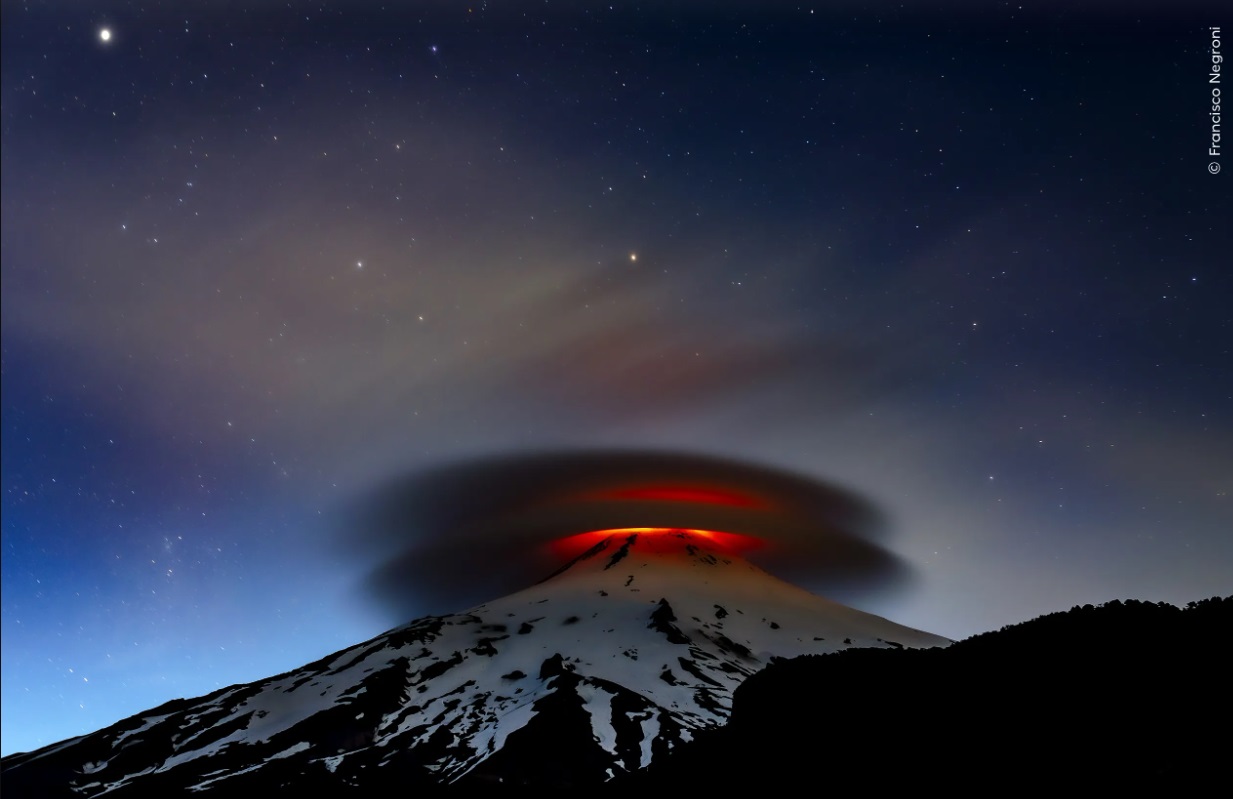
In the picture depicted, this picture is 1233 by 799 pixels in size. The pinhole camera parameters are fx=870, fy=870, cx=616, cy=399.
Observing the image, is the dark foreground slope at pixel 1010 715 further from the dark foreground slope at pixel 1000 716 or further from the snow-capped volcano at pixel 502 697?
the snow-capped volcano at pixel 502 697

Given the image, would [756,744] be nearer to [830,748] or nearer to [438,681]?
[830,748]

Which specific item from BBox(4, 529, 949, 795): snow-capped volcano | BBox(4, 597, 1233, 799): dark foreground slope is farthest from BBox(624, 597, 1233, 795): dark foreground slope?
BBox(4, 529, 949, 795): snow-capped volcano

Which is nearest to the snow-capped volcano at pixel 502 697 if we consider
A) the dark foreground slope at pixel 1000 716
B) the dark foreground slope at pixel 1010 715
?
the dark foreground slope at pixel 1000 716

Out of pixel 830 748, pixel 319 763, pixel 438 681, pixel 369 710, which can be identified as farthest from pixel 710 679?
pixel 830 748

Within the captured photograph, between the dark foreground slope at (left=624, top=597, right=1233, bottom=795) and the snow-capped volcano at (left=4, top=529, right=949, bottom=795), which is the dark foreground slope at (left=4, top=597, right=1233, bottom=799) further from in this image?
the snow-capped volcano at (left=4, top=529, right=949, bottom=795)

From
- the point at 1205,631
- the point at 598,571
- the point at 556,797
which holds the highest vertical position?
the point at 598,571
